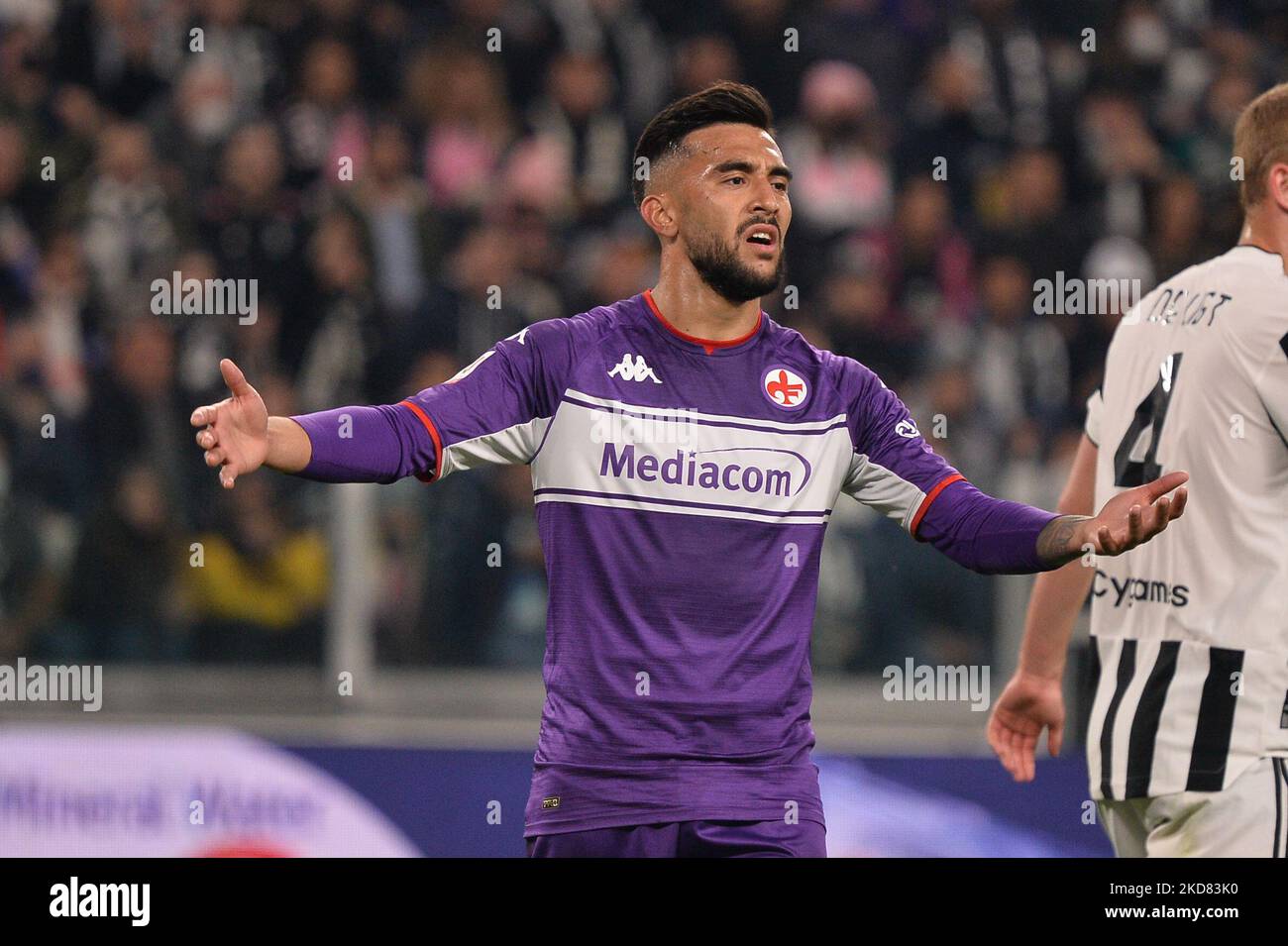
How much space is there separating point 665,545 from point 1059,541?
817 millimetres

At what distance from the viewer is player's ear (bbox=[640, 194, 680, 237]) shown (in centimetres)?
422

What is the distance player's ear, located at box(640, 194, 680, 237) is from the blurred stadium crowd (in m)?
2.78

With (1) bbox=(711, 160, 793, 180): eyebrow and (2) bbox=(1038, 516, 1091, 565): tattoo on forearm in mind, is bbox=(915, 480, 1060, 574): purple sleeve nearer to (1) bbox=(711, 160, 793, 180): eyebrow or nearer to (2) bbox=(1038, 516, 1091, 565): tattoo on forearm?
(2) bbox=(1038, 516, 1091, 565): tattoo on forearm

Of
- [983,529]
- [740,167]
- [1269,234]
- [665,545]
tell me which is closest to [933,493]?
[983,529]

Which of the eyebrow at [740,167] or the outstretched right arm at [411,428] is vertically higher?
the eyebrow at [740,167]

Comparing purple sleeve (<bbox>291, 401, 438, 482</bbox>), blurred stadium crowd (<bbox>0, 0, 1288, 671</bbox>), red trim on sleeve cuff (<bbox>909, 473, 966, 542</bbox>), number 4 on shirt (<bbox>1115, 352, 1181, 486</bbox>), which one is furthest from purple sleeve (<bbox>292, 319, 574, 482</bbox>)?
blurred stadium crowd (<bbox>0, 0, 1288, 671</bbox>)

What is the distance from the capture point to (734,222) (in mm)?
4094

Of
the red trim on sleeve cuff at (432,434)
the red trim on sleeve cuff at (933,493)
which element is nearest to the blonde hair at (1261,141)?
the red trim on sleeve cuff at (933,493)

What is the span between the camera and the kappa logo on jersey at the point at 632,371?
13.1 ft

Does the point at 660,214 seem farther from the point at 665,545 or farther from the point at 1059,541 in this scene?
the point at 1059,541

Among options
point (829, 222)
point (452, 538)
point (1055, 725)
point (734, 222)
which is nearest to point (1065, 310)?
point (829, 222)

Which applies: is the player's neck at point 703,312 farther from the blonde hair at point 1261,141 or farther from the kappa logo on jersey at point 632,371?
the blonde hair at point 1261,141

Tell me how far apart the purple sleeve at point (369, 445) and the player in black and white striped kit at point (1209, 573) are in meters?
1.71

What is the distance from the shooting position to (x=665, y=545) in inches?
152
